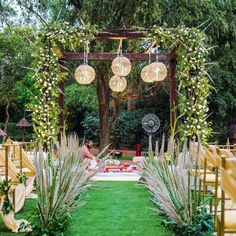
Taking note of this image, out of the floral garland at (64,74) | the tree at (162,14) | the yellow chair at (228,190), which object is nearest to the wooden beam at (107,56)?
the floral garland at (64,74)

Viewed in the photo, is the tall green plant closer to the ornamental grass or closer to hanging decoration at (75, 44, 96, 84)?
the ornamental grass

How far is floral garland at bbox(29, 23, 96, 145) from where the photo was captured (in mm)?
9844

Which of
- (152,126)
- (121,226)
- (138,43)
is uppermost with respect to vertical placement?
(138,43)

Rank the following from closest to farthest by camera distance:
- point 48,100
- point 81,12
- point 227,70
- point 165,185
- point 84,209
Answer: point 165,185 < point 84,209 < point 48,100 < point 81,12 < point 227,70

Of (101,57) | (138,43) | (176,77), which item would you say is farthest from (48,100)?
(138,43)

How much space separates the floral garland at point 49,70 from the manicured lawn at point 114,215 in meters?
2.70

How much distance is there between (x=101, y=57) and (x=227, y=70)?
6.11m

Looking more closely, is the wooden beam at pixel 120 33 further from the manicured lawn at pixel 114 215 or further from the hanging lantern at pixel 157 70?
the manicured lawn at pixel 114 215

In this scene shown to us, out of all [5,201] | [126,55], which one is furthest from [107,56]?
[5,201]

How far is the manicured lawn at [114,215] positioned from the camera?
4.81 meters

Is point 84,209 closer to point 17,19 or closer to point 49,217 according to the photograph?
point 49,217

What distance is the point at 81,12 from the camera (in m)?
12.8

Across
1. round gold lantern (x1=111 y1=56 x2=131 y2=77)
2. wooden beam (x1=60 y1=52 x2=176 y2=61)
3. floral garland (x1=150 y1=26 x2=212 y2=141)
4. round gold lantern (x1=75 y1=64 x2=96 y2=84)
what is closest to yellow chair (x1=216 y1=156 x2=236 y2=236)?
round gold lantern (x1=111 y1=56 x2=131 y2=77)

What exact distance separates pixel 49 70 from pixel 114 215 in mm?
5028
